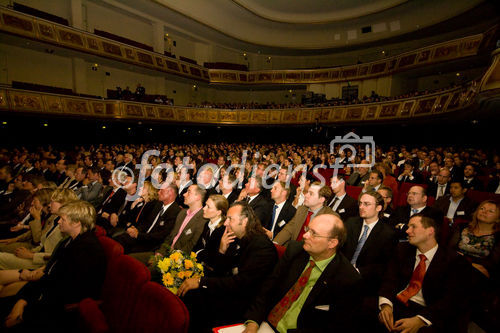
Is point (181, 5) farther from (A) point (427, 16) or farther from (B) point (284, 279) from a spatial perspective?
(B) point (284, 279)

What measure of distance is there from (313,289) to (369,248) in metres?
1.10

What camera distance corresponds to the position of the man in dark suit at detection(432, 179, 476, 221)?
394cm

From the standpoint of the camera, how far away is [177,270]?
2.14 m

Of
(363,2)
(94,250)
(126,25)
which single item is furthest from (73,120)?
(363,2)

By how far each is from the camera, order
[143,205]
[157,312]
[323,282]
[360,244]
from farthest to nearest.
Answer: [143,205], [360,244], [323,282], [157,312]

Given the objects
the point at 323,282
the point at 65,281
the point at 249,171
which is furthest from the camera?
the point at 249,171

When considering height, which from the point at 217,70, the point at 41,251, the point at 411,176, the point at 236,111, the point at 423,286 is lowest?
the point at 41,251

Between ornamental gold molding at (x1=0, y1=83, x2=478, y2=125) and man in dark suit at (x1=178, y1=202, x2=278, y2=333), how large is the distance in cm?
850

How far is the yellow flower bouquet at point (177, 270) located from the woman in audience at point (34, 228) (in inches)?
88.9

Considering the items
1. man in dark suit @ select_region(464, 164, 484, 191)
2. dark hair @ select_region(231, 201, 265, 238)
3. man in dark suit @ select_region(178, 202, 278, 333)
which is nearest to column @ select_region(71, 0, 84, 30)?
dark hair @ select_region(231, 201, 265, 238)

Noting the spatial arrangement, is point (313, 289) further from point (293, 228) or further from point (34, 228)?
point (34, 228)

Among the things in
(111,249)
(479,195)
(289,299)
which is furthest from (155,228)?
(479,195)

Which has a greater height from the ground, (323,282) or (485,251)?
(323,282)

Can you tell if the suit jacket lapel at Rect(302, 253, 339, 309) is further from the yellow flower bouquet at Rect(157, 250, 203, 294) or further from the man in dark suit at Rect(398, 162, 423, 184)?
the man in dark suit at Rect(398, 162, 423, 184)
